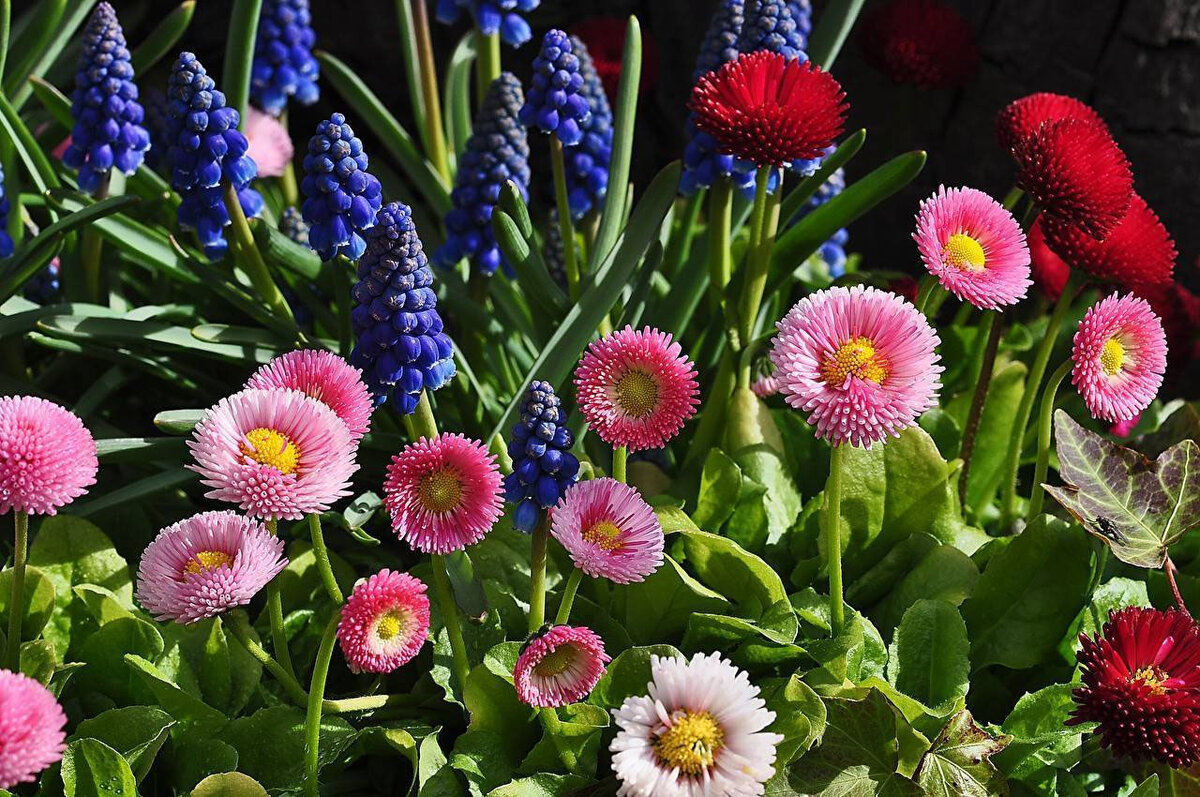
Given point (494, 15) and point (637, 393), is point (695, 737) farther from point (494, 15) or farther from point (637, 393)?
point (494, 15)

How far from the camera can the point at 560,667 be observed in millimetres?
1194

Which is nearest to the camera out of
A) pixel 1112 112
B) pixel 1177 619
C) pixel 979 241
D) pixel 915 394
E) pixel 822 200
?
pixel 915 394

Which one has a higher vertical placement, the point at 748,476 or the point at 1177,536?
the point at 1177,536

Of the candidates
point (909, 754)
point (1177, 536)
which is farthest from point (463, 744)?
point (1177, 536)

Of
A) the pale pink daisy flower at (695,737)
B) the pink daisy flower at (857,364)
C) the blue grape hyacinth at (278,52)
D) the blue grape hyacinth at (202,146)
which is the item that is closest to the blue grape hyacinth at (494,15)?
the blue grape hyacinth at (278,52)

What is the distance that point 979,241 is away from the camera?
4.57 feet

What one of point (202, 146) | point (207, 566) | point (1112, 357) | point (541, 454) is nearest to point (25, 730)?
point (207, 566)

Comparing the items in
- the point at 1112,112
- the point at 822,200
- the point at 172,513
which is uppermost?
the point at 1112,112

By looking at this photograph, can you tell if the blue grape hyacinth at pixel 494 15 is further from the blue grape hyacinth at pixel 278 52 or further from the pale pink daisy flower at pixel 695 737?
the pale pink daisy flower at pixel 695 737

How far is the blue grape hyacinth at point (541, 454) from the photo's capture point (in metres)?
1.24

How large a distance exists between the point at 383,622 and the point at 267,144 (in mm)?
1251

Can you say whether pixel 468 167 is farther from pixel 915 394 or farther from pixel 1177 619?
pixel 1177 619

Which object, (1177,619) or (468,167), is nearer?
(1177,619)

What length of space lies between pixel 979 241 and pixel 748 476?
47 cm
